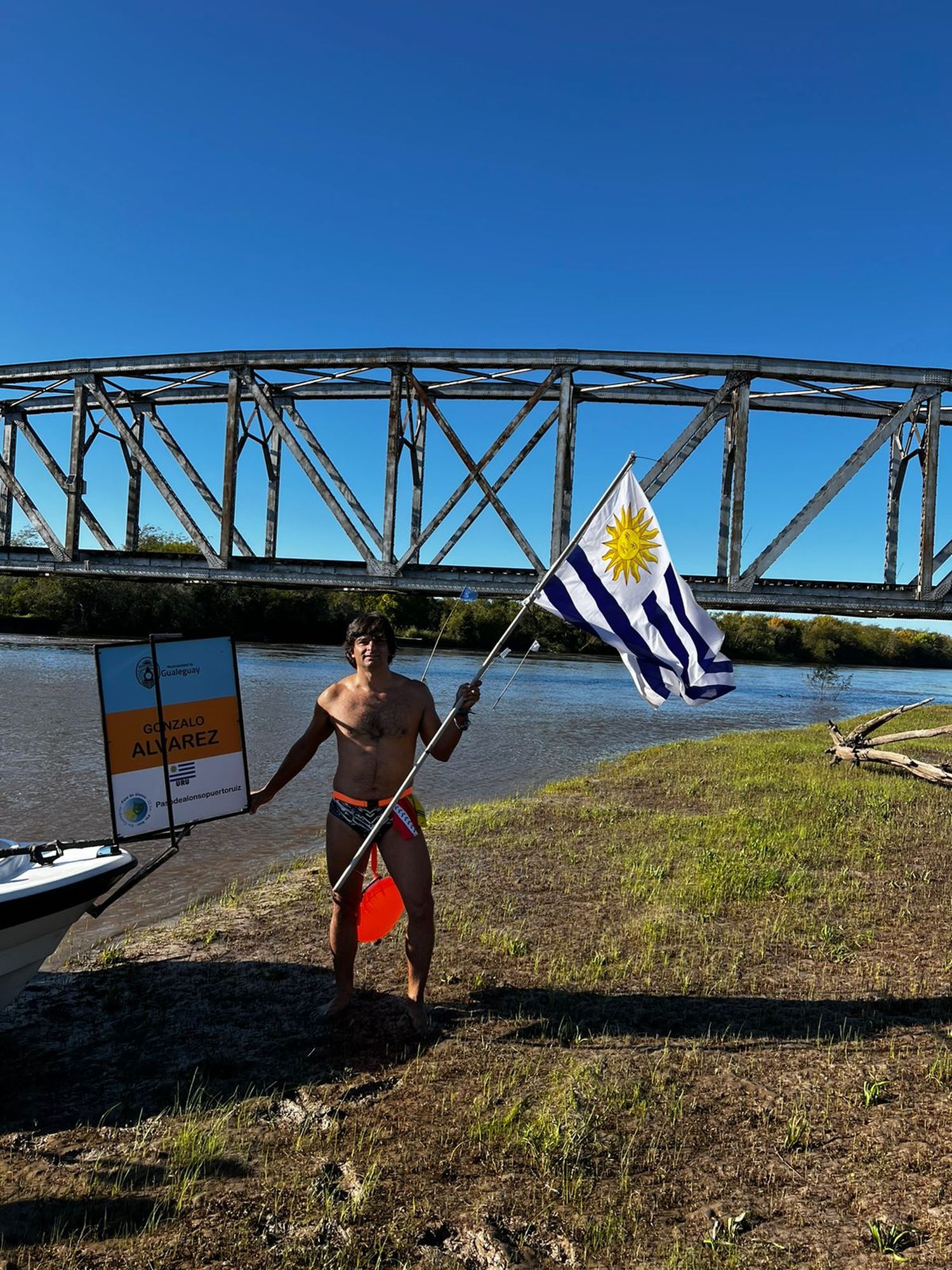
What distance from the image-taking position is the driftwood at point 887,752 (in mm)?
12602

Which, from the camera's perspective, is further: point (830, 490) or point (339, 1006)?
point (830, 490)

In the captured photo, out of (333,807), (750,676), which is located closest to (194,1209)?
(333,807)

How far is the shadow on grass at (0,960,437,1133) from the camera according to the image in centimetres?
384

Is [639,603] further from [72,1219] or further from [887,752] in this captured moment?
[887,752]

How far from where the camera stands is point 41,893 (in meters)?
4.25

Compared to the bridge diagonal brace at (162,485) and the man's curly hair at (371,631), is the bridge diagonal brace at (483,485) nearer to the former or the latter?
the bridge diagonal brace at (162,485)

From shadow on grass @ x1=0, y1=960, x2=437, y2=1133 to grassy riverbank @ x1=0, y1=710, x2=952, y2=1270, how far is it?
0.06 feet

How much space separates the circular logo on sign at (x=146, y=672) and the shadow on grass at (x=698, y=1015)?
2.66 m

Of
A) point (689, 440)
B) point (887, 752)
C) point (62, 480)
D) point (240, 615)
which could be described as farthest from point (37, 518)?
point (240, 615)

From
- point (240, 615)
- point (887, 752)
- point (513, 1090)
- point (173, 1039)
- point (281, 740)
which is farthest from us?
point (240, 615)

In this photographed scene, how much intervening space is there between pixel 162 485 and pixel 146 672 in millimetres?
12834

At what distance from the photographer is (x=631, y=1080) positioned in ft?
13.0

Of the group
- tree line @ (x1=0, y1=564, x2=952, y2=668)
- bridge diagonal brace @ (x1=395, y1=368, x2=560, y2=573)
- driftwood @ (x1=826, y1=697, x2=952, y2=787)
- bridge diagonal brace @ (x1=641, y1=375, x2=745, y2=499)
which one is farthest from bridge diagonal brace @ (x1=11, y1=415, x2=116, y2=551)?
tree line @ (x1=0, y1=564, x2=952, y2=668)

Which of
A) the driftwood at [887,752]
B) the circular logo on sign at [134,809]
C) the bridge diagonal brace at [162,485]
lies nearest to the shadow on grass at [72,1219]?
the circular logo on sign at [134,809]
